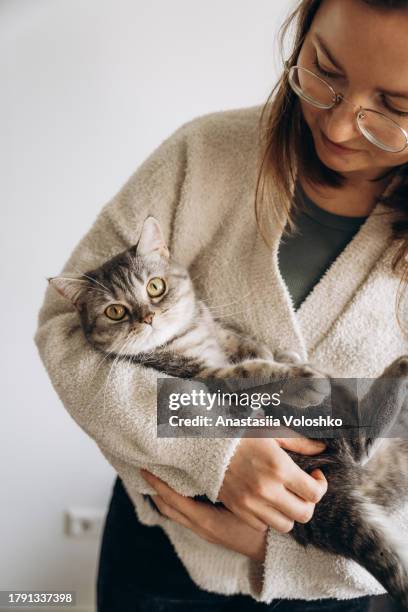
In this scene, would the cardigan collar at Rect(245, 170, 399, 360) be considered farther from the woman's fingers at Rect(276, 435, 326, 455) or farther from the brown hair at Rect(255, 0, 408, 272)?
the woman's fingers at Rect(276, 435, 326, 455)

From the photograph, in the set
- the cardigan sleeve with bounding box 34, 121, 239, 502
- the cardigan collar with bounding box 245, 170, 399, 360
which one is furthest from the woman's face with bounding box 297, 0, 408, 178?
the cardigan sleeve with bounding box 34, 121, 239, 502

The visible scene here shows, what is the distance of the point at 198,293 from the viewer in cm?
100

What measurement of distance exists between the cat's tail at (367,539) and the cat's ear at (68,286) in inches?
21.1

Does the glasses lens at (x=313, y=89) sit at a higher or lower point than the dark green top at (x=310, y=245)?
higher

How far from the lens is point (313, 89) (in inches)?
28.7

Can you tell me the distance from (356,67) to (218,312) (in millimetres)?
468

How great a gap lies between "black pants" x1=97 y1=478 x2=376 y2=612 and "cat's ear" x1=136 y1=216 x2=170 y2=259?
51 centimetres

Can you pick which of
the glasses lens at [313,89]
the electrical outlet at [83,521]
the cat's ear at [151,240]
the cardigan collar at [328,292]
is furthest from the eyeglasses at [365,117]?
the electrical outlet at [83,521]

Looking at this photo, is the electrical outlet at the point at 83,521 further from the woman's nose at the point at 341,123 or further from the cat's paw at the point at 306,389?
the woman's nose at the point at 341,123

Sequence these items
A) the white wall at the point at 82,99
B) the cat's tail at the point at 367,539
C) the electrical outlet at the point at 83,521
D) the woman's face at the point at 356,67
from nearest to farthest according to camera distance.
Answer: the woman's face at the point at 356,67, the cat's tail at the point at 367,539, the white wall at the point at 82,99, the electrical outlet at the point at 83,521

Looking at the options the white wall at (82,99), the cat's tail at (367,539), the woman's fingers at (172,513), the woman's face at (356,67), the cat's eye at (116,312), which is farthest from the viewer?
the white wall at (82,99)

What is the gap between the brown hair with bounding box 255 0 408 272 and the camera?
2.79 feet

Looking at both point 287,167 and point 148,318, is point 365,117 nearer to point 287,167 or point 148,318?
point 287,167

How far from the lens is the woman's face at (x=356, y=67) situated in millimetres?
626
